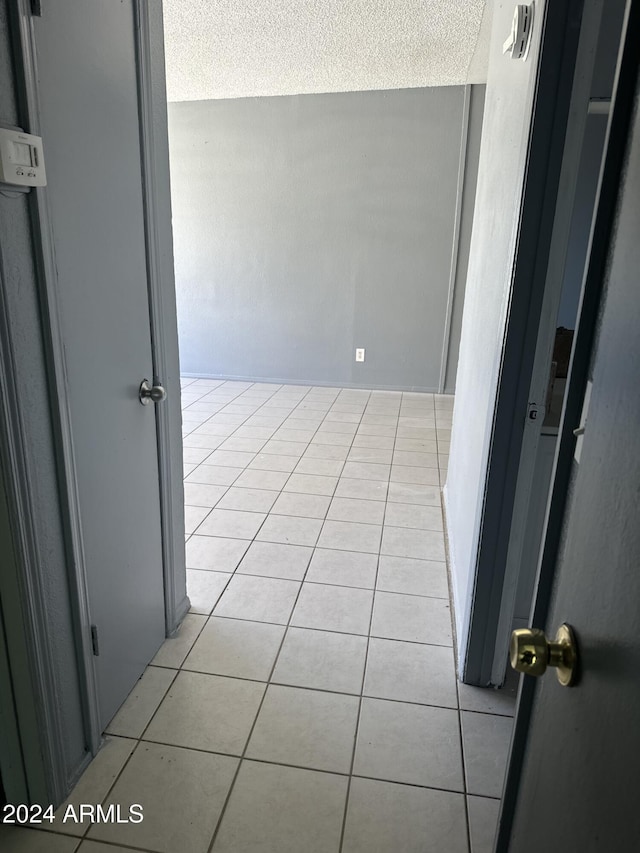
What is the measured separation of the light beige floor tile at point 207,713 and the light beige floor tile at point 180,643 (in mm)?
80

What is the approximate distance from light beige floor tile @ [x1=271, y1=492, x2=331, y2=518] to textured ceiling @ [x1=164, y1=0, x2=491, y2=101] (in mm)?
2784

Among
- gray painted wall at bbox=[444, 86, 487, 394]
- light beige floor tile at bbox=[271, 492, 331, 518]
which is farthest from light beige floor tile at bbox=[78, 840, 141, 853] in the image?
gray painted wall at bbox=[444, 86, 487, 394]

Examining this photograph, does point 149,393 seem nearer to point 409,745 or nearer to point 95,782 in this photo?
point 95,782

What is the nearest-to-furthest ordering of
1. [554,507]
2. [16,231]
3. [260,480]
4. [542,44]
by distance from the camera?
[554,507]
[16,231]
[542,44]
[260,480]

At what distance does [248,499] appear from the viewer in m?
3.06

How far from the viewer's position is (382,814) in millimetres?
1354

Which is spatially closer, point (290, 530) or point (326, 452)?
point (290, 530)

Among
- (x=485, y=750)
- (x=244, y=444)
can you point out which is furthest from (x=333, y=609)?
(x=244, y=444)

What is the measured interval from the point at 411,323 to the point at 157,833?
14.8ft

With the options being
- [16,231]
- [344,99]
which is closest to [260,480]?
[16,231]

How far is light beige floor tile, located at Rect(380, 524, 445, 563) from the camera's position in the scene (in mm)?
2555

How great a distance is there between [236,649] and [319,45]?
151 inches

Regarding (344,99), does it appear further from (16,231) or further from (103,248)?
(16,231)

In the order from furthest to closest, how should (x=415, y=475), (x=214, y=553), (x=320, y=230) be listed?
(x=320, y=230) < (x=415, y=475) < (x=214, y=553)
